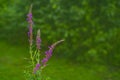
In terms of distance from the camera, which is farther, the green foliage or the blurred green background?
the green foliage

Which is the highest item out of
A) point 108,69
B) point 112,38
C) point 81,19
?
point 81,19

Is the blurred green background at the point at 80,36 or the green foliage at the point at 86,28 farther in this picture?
the green foliage at the point at 86,28

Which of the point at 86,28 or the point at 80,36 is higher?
the point at 86,28

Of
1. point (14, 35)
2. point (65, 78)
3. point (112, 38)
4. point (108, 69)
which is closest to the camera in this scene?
point (65, 78)

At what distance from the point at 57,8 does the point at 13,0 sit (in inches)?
154

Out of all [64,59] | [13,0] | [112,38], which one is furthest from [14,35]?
[112,38]

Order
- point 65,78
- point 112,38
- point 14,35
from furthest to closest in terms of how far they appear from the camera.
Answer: point 14,35, point 112,38, point 65,78

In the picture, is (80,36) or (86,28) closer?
(86,28)

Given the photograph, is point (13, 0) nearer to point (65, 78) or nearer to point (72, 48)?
point (72, 48)

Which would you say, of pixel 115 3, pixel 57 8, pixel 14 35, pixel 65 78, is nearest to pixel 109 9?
pixel 115 3

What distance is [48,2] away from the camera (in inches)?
627

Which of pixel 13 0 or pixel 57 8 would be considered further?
pixel 13 0

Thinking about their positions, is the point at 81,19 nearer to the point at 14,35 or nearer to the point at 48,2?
the point at 48,2

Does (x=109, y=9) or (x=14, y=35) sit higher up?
(x=109, y=9)
